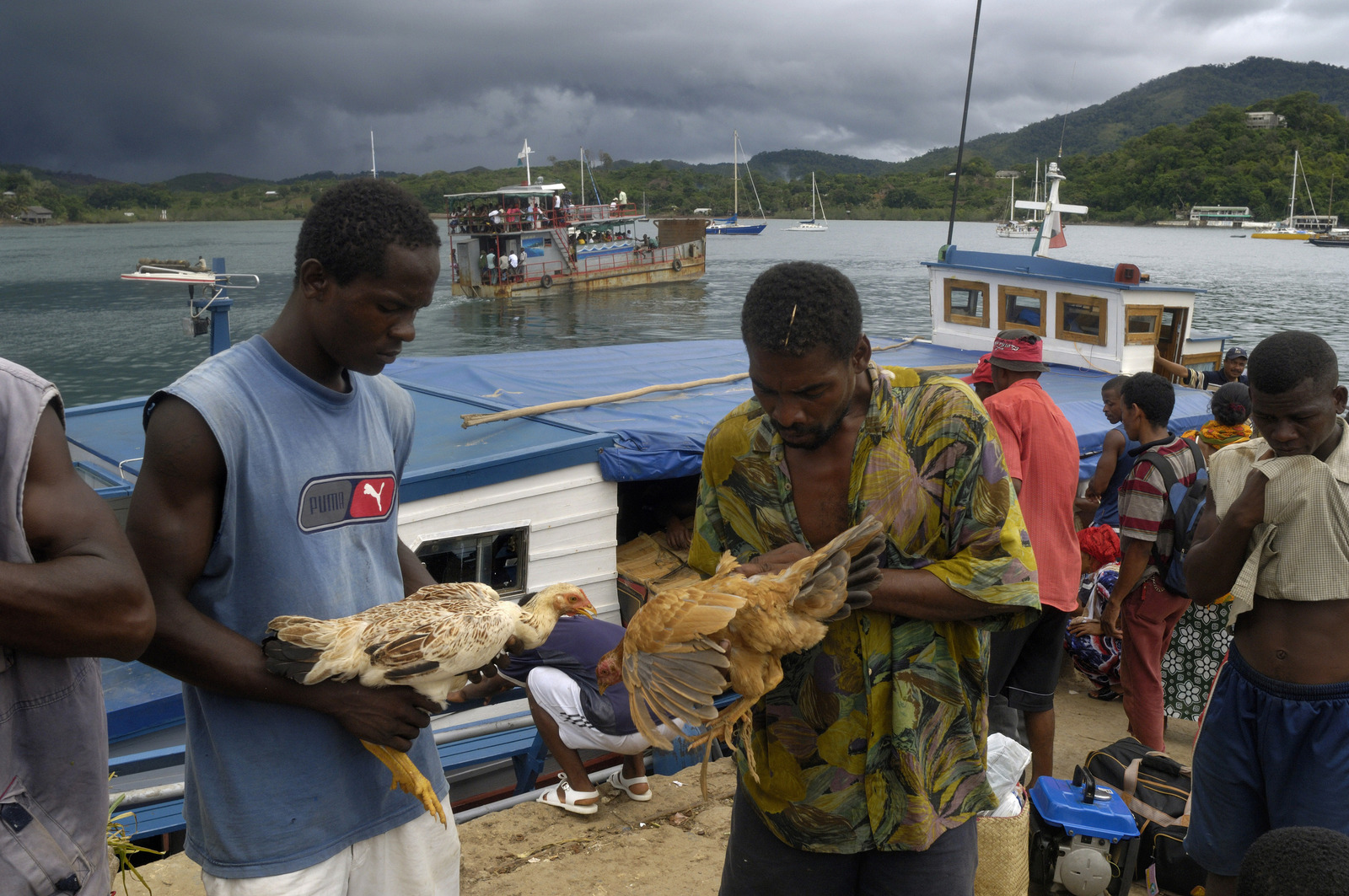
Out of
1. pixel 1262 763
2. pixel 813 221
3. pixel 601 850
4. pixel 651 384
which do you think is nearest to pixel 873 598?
pixel 1262 763

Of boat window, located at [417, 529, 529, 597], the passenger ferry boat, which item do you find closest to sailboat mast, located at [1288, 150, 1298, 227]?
the passenger ferry boat

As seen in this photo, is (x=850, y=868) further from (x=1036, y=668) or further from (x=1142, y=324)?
(x=1142, y=324)

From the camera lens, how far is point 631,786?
502cm

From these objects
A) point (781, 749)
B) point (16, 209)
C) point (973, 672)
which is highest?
point (16, 209)

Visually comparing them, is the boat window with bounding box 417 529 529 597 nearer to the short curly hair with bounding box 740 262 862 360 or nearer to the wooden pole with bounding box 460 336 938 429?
the wooden pole with bounding box 460 336 938 429

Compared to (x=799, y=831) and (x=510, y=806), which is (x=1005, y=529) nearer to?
(x=799, y=831)

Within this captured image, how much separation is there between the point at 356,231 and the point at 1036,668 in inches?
171

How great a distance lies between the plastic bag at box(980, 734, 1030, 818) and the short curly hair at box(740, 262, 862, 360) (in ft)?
7.42

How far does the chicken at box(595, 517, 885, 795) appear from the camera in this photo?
2.03m

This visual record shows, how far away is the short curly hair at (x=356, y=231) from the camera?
6.84ft

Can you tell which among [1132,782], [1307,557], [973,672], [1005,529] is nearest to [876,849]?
[973,672]

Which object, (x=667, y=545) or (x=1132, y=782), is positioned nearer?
(x=1132, y=782)

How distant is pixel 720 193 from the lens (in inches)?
4680

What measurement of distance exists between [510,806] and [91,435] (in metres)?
4.65
